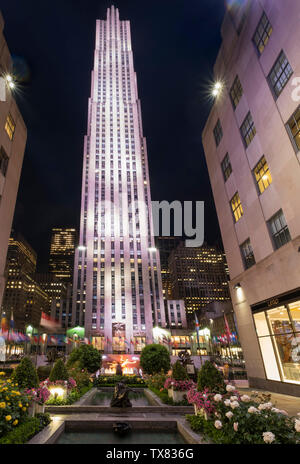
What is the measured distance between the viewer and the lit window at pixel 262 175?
18.1 m

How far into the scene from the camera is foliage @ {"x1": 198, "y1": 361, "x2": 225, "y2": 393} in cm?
941

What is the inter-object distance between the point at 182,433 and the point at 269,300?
11.5 metres

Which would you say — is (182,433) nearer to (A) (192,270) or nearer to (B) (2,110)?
(B) (2,110)

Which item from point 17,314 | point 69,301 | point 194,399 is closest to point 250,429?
point 194,399

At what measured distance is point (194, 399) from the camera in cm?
882

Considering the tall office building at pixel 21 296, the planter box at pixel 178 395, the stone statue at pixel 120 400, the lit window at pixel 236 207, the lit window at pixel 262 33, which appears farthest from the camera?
the tall office building at pixel 21 296

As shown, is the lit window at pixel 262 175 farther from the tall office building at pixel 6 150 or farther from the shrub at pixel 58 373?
the tall office building at pixel 6 150

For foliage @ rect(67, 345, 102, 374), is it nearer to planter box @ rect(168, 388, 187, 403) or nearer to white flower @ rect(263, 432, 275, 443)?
planter box @ rect(168, 388, 187, 403)

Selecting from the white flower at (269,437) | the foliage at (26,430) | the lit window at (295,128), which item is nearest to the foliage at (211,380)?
the white flower at (269,437)

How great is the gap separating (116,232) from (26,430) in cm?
10683

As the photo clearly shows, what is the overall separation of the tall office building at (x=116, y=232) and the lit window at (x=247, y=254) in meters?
83.1

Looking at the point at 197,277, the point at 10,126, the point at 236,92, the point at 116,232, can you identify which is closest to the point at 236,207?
the point at 236,92

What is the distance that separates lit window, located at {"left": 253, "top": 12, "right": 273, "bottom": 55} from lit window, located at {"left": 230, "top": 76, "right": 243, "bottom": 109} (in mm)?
3048
